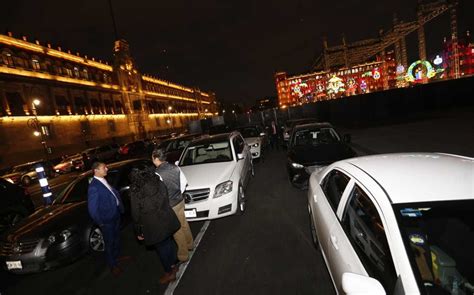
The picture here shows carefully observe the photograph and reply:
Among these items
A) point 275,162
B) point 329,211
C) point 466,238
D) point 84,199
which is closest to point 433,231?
point 466,238

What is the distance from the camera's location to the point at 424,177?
2.30m

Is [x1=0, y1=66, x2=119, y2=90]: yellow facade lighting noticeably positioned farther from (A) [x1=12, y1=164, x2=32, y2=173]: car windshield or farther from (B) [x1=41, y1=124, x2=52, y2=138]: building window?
(A) [x1=12, y1=164, x2=32, y2=173]: car windshield

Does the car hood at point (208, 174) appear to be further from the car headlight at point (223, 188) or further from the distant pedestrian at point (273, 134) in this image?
the distant pedestrian at point (273, 134)

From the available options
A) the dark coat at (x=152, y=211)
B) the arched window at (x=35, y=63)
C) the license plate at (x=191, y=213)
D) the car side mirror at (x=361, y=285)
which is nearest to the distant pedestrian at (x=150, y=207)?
the dark coat at (x=152, y=211)

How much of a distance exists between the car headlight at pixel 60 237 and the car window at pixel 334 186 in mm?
4515

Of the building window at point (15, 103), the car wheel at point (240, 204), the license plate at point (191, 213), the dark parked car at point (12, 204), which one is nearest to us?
the license plate at point (191, 213)

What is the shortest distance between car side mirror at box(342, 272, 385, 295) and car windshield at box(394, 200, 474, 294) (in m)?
0.33

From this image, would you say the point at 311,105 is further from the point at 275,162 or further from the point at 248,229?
the point at 248,229

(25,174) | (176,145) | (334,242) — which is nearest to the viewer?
(334,242)

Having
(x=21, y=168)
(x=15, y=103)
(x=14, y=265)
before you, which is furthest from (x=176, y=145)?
(x=15, y=103)

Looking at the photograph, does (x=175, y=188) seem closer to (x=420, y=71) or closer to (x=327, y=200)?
(x=327, y=200)

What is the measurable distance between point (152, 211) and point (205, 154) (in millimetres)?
3797

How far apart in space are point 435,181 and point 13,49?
44.7 metres

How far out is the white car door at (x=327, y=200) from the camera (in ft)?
9.85
